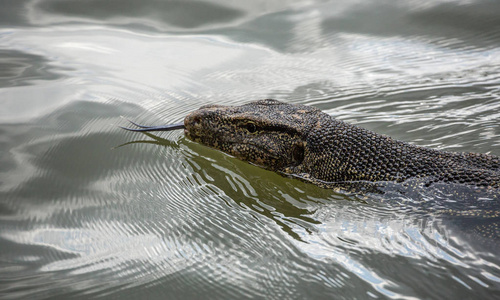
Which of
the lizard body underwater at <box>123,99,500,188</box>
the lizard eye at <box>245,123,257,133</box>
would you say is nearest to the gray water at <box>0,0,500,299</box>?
the lizard body underwater at <box>123,99,500,188</box>

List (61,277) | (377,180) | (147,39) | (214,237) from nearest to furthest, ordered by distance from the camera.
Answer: (61,277), (214,237), (377,180), (147,39)

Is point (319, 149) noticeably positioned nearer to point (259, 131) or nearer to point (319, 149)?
point (319, 149)

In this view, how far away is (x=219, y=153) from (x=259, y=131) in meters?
0.54

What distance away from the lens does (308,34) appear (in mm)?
7105

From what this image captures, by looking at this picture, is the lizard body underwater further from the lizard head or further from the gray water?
the gray water

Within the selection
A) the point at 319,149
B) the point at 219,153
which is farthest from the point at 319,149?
the point at 219,153

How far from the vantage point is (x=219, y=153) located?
15.0 feet

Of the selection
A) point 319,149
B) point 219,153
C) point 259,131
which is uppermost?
point 259,131

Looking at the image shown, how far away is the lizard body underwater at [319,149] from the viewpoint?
375 centimetres

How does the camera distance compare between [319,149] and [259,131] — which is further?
[259,131]

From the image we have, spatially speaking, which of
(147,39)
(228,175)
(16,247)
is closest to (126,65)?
(147,39)

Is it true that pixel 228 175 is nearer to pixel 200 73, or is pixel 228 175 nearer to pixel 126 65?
pixel 200 73

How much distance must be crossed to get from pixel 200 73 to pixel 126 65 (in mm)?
943

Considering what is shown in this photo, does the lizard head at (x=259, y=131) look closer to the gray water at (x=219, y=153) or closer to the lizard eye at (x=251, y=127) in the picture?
the lizard eye at (x=251, y=127)
